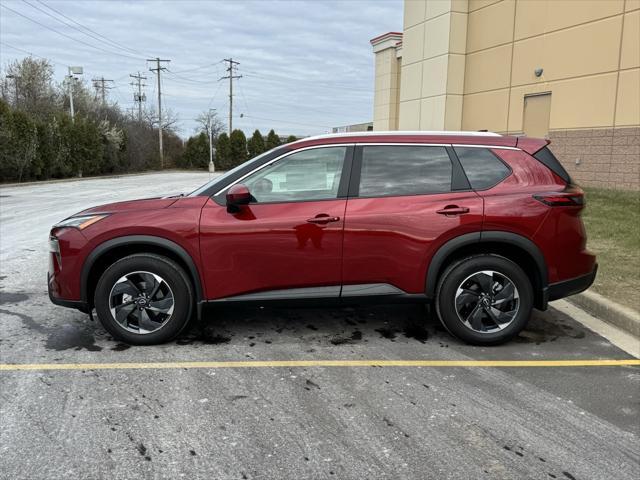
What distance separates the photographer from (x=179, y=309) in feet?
14.8

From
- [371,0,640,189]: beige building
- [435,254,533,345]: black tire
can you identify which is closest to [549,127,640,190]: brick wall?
[371,0,640,189]: beige building

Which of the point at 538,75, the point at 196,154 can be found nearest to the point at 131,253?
the point at 538,75

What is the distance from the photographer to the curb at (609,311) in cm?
509

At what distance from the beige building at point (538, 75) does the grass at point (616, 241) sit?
1893 millimetres

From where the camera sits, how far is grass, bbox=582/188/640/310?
6.08 m

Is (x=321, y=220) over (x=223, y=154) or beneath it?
beneath

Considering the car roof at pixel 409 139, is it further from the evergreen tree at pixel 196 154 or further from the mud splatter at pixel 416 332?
the evergreen tree at pixel 196 154

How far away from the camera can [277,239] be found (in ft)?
14.5

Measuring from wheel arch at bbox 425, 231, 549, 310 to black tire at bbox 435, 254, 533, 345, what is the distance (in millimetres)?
Result: 80

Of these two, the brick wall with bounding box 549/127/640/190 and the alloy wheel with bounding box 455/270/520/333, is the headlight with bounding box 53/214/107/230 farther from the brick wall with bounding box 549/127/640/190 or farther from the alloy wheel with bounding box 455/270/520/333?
the brick wall with bounding box 549/127/640/190

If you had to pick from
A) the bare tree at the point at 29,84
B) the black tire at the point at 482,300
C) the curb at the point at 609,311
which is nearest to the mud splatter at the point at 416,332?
the black tire at the point at 482,300

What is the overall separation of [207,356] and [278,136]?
6060cm

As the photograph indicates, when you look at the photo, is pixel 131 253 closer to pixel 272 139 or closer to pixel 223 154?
pixel 223 154

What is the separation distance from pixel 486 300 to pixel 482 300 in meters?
0.04
